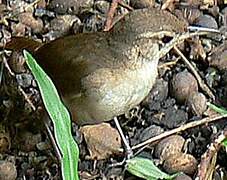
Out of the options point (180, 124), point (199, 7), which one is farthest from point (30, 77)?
point (199, 7)

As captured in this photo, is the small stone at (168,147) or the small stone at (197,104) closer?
the small stone at (168,147)

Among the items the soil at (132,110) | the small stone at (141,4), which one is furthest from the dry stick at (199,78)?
the small stone at (141,4)

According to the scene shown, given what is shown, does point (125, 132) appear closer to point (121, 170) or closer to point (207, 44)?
point (121, 170)

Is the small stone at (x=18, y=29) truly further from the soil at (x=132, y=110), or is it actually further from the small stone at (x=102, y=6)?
the small stone at (x=102, y=6)

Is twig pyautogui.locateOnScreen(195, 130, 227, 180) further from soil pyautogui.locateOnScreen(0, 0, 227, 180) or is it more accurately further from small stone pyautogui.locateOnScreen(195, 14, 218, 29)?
small stone pyautogui.locateOnScreen(195, 14, 218, 29)

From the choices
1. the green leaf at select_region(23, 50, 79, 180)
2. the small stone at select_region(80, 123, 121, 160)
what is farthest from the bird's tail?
the green leaf at select_region(23, 50, 79, 180)

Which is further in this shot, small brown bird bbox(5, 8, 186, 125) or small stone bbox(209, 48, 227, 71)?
small stone bbox(209, 48, 227, 71)

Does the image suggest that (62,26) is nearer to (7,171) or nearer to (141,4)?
(141,4)
